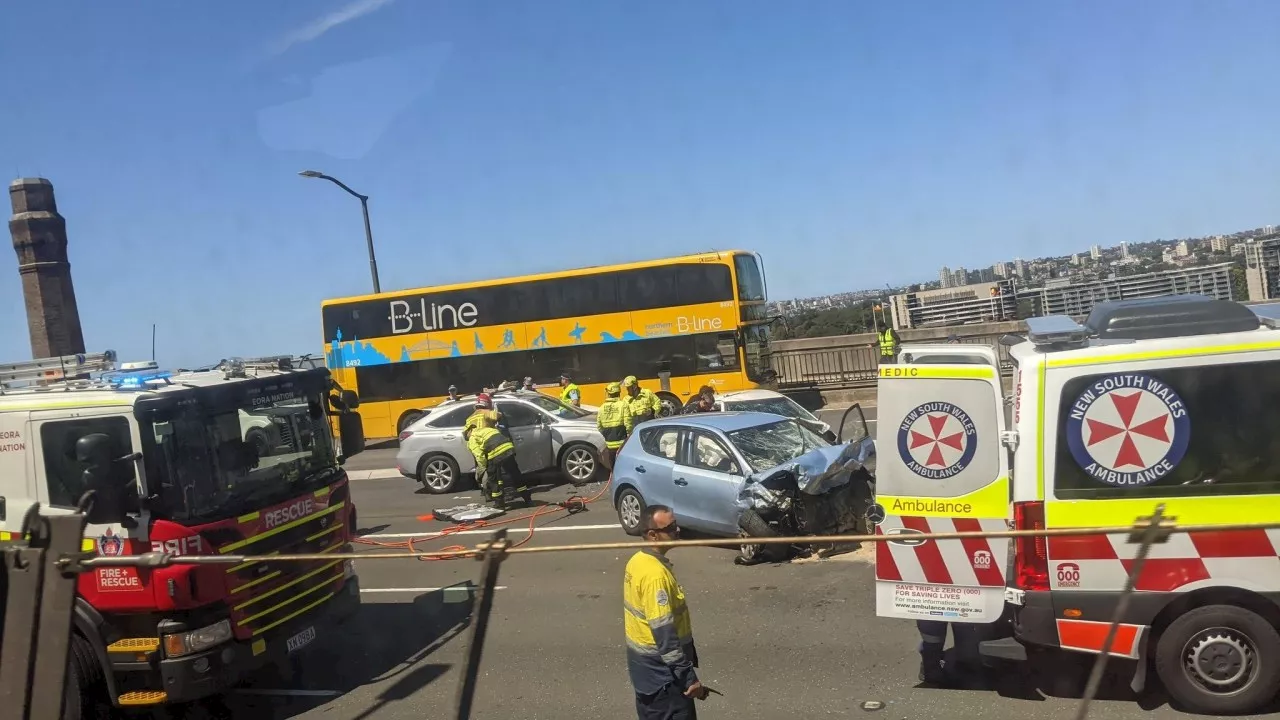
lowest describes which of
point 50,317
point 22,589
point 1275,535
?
point 1275,535

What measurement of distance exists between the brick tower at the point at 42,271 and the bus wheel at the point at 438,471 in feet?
51.1

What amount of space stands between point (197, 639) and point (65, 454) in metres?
1.63

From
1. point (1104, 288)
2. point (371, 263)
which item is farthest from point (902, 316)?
point (371, 263)

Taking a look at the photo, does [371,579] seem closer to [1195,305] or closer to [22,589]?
[22,589]

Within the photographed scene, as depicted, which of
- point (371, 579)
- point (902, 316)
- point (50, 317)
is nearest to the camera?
point (371, 579)

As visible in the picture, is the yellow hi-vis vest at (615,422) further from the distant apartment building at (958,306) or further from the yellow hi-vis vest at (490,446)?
the distant apartment building at (958,306)

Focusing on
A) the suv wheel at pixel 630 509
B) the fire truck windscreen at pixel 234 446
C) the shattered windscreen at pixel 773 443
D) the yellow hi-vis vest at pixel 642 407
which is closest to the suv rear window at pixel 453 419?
the yellow hi-vis vest at pixel 642 407

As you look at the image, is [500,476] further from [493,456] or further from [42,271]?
[42,271]

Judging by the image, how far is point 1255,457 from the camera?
474 cm

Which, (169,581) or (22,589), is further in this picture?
(169,581)

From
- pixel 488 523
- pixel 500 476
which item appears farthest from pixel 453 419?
pixel 488 523

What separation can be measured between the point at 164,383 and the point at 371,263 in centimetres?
2090

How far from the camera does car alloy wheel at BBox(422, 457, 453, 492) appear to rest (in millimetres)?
16031

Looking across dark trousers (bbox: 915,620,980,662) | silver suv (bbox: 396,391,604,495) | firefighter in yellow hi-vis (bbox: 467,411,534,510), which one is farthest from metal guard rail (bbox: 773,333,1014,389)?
dark trousers (bbox: 915,620,980,662)
